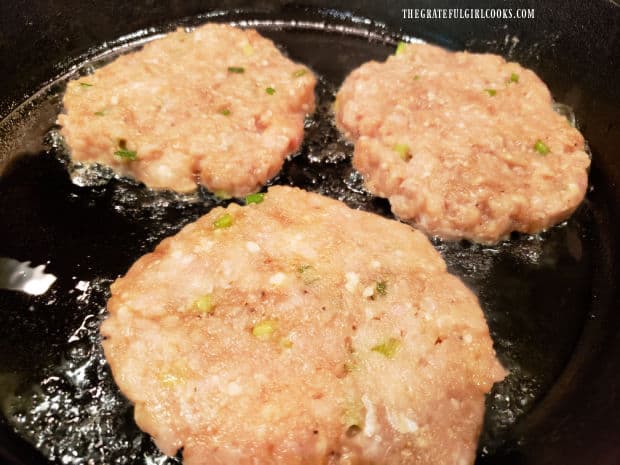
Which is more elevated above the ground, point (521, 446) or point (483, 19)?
point (483, 19)

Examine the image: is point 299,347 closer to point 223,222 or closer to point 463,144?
point 223,222

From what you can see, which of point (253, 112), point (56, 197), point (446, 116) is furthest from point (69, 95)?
point (446, 116)

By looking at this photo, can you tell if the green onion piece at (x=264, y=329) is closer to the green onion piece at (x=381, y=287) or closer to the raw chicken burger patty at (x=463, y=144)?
the green onion piece at (x=381, y=287)

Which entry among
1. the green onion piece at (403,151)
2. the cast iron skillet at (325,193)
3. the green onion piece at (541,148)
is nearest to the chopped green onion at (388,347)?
the cast iron skillet at (325,193)

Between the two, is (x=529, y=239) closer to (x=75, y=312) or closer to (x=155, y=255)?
(x=155, y=255)

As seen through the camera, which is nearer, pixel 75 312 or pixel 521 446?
pixel 521 446

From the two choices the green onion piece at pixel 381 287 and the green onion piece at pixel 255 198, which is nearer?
the green onion piece at pixel 381 287

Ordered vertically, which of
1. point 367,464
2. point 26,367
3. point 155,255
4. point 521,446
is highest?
point 155,255

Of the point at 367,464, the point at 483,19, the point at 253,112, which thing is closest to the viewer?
the point at 367,464
